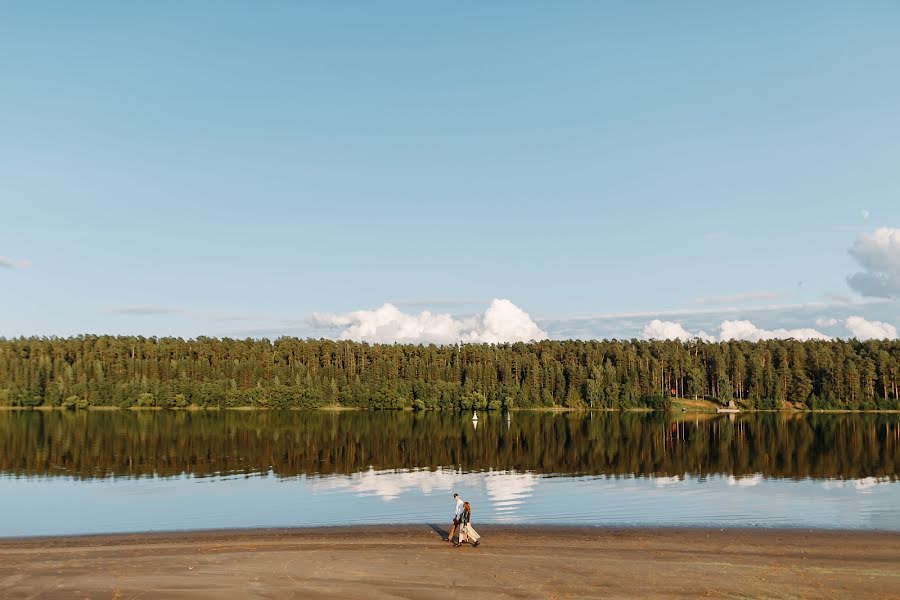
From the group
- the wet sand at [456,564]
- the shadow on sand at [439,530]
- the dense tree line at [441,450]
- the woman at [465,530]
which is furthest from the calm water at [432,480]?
the woman at [465,530]

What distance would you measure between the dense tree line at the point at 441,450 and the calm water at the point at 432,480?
363 mm

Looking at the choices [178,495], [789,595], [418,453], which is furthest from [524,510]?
[418,453]

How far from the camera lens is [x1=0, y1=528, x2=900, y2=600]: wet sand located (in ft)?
108

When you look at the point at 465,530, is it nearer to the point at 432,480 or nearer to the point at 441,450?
the point at 432,480

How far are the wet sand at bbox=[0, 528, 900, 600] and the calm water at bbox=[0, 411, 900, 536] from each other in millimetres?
6112

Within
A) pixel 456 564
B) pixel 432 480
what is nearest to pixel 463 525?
pixel 456 564

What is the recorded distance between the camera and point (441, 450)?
336 feet

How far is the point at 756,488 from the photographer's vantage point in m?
67.4

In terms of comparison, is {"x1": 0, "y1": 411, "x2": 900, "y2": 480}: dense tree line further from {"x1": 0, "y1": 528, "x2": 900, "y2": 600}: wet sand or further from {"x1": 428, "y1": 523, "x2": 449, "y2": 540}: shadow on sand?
{"x1": 0, "y1": 528, "x2": 900, "y2": 600}: wet sand

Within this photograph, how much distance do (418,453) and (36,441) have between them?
59932mm

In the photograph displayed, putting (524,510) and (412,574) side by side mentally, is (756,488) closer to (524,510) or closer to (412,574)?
(524,510)

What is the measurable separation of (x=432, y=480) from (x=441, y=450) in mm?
30419

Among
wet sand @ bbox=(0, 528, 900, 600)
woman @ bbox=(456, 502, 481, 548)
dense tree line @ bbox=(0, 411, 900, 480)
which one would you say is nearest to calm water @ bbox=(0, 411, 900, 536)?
dense tree line @ bbox=(0, 411, 900, 480)

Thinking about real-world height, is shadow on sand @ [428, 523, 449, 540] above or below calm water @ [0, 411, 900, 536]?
above
